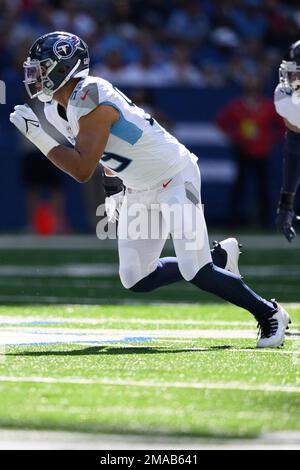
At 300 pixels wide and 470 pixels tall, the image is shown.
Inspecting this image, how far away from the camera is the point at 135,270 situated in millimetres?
7637

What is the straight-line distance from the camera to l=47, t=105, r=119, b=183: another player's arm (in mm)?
7051

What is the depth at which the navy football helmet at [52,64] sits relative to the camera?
7.28 m

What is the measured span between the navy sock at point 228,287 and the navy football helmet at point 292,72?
1.72 m

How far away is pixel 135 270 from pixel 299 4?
13883 mm

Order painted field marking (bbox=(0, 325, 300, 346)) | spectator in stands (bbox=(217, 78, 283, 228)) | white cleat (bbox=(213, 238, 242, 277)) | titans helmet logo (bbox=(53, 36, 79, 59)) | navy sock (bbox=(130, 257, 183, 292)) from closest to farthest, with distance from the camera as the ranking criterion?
titans helmet logo (bbox=(53, 36, 79, 59)), painted field marking (bbox=(0, 325, 300, 346)), navy sock (bbox=(130, 257, 183, 292)), white cleat (bbox=(213, 238, 242, 277)), spectator in stands (bbox=(217, 78, 283, 228))

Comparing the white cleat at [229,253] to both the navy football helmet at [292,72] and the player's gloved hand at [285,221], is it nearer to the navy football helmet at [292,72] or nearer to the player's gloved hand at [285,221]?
the player's gloved hand at [285,221]

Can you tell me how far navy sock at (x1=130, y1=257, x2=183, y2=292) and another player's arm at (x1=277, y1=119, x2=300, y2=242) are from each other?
3.09 ft

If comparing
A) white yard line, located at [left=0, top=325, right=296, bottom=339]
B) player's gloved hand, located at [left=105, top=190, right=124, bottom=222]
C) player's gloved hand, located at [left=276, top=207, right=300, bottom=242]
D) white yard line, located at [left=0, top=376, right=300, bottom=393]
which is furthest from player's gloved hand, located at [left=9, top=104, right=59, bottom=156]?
player's gloved hand, located at [left=276, top=207, right=300, bottom=242]

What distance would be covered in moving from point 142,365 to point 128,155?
55.9 inches

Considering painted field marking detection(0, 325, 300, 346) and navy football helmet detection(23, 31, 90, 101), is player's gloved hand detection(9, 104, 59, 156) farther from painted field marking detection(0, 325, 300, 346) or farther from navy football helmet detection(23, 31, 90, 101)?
painted field marking detection(0, 325, 300, 346)

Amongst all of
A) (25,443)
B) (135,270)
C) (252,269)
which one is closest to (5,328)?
(135,270)

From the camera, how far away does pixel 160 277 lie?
7766 millimetres

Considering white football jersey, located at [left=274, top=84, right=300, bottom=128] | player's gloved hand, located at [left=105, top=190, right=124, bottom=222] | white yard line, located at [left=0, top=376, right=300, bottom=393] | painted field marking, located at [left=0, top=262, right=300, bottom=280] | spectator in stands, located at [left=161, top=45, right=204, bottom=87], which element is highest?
spectator in stands, located at [left=161, top=45, right=204, bottom=87]

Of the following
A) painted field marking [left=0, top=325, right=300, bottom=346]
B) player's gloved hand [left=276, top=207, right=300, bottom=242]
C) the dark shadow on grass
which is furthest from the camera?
player's gloved hand [left=276, top=207, right=300, bottom=242]
